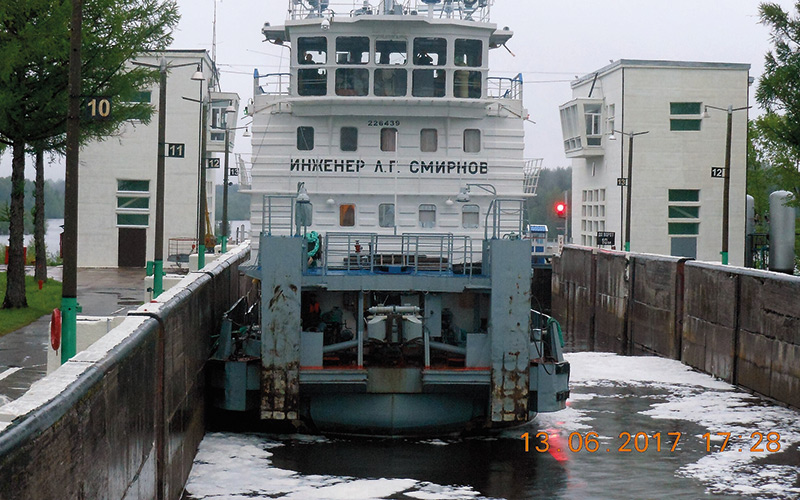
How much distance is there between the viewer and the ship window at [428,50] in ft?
72.3

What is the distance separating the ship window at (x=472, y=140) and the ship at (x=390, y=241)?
0.02 metres

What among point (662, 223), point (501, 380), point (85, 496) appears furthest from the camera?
point (662, 223)

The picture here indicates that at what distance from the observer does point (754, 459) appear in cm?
1677

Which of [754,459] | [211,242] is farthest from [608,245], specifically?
[754,459]

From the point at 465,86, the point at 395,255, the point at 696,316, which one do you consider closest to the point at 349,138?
the point at 465,86

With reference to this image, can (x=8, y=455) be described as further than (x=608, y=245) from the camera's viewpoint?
No

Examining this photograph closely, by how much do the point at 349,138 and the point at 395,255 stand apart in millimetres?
3585

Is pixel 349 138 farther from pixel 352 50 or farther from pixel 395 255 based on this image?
pixel 395 255

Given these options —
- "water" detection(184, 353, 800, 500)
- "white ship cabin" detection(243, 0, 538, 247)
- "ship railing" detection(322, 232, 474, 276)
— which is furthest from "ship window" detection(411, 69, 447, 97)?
"water" detection(184, 353, 800, 500)

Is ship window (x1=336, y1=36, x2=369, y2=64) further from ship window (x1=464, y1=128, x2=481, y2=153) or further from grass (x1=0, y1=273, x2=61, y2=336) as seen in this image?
grass (x1=0, y1=273, x2=61, y2=336)

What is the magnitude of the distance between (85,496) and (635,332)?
28.0 m

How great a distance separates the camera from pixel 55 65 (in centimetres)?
2520

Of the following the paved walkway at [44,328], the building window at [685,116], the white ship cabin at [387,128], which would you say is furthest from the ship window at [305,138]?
the building window at [685,116]

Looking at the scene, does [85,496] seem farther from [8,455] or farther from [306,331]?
[306,331]
